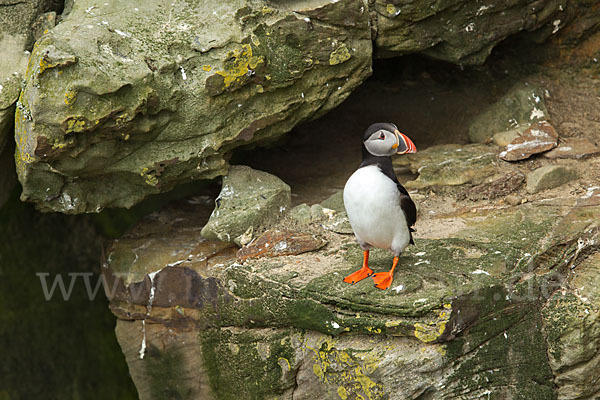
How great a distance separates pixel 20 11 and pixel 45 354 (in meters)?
2.58

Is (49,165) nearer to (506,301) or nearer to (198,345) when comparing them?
(198,345)

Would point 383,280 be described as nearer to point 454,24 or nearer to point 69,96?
point 69,96

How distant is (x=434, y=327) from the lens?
138 inches

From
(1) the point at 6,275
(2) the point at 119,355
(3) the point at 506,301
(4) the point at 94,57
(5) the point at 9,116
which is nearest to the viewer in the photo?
(3) the point at 506,301

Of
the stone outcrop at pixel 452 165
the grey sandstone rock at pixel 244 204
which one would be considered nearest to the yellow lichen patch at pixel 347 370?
the grey sandstone rock at pixel 244 204

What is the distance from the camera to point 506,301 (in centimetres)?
370

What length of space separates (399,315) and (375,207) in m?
0.57

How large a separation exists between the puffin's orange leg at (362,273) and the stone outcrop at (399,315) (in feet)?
0.16

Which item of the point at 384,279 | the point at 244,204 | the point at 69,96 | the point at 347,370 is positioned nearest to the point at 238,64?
the point at 244,204

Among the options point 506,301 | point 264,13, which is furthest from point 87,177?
point 506,301

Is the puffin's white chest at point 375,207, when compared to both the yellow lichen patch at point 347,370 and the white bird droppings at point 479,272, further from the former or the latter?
the yellow lichen patch at point 347,370

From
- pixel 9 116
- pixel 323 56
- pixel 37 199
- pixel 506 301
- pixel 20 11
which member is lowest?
pixel 506 301

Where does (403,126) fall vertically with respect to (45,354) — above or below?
above

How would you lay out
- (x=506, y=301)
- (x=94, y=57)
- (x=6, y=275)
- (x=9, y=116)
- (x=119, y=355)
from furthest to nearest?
(x=119, y=355)
(x=6, y=275)
(x=9, y=116)
(x=94, y=57)
(x=506, y=301)
